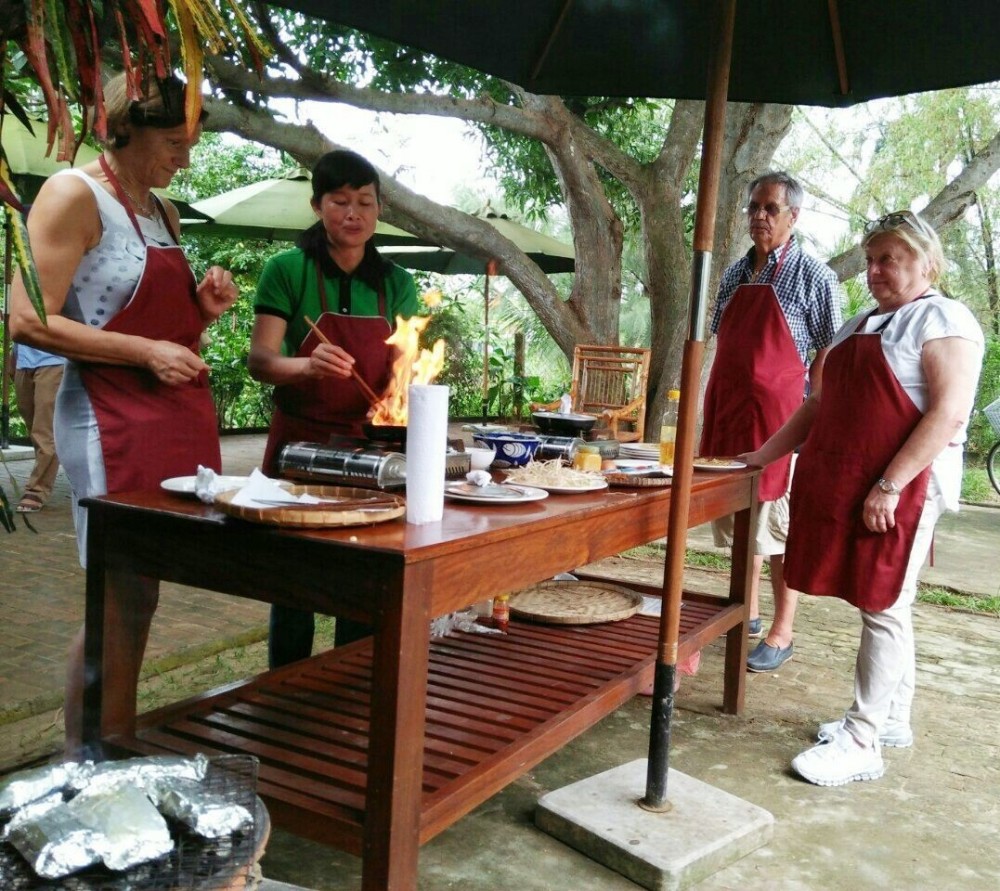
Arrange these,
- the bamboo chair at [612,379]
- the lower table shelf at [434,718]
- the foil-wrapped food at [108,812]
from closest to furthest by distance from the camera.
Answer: the foil-wrapped food at [108,812], the lower table shelf at [434,718], the bamboo chair at [612,379]

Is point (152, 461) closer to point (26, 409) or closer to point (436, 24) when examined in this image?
point (436, 24)

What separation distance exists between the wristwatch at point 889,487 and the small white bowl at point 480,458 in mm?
1289

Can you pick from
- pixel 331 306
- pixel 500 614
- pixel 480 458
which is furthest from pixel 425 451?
pixel 500 614

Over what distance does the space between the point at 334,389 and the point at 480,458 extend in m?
0.62

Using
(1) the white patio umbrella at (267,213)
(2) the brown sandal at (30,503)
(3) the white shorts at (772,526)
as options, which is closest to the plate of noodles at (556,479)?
(3) the white shorts at (772,526)

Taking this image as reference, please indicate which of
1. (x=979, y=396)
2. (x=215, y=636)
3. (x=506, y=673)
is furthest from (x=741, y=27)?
(x=979, y=396)

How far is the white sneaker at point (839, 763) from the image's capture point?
116 inches

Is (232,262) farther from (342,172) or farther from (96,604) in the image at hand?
(96,604)

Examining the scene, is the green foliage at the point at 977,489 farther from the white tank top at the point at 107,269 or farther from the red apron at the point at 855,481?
the white tank top at the point at 107,269

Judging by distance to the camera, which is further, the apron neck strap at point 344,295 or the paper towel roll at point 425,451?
the apron neck strap at point 344,295

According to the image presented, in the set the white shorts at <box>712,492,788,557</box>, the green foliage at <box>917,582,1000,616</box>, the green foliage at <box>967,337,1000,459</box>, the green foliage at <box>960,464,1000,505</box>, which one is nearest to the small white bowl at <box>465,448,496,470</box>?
the white shorts at <box>712,492,788,557</box>

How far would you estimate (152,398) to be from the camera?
7.40ft

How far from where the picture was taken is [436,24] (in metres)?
3.10

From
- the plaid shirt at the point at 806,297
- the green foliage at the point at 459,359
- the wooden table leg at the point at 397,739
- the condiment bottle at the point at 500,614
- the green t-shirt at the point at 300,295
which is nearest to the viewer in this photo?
the wooden table leg at the point at 397,739
